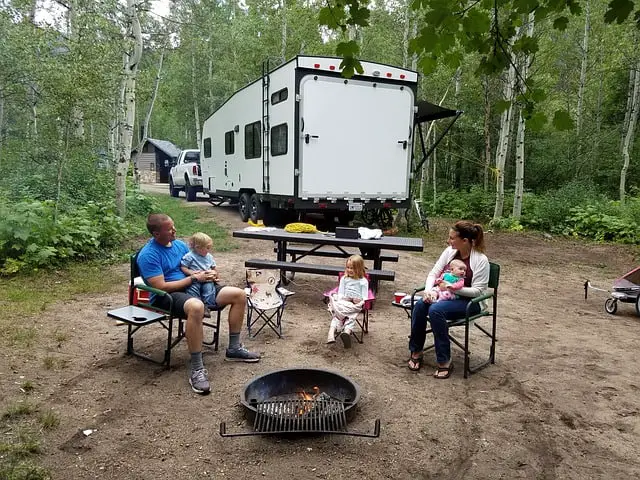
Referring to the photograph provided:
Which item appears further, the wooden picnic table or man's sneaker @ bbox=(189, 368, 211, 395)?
the wooden picnic table

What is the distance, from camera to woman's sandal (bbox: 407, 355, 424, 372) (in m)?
3.81

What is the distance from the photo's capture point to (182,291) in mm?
3764

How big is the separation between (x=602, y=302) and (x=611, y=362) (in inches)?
92.3

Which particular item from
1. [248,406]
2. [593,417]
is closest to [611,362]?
[593,417]

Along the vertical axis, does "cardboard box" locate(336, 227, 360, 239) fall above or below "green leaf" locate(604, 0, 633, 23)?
below

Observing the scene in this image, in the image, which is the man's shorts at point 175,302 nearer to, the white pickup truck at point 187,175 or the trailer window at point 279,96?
the trailer window at point 279,96

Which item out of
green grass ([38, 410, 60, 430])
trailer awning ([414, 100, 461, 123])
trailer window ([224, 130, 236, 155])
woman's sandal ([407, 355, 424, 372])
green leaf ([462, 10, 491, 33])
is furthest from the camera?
trailer window ([224, 130, 236, 155])

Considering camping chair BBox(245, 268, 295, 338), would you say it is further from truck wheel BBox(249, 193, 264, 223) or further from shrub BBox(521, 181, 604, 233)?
shrub BBox(521, 181, 604, 233)

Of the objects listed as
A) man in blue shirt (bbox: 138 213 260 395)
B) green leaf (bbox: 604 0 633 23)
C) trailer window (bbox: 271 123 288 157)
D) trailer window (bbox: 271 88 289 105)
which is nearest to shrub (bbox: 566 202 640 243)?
trailer window (bbox: 271 123 288 157)

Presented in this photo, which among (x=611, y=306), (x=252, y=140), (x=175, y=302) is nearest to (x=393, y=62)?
(x=252, y=140)

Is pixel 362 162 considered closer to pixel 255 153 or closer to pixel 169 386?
pixel 255 153

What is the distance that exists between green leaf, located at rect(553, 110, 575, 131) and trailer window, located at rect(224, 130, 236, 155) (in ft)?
33.9

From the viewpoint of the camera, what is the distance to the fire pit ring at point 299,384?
3.18 meters

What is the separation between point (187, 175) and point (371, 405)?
1593 cm
